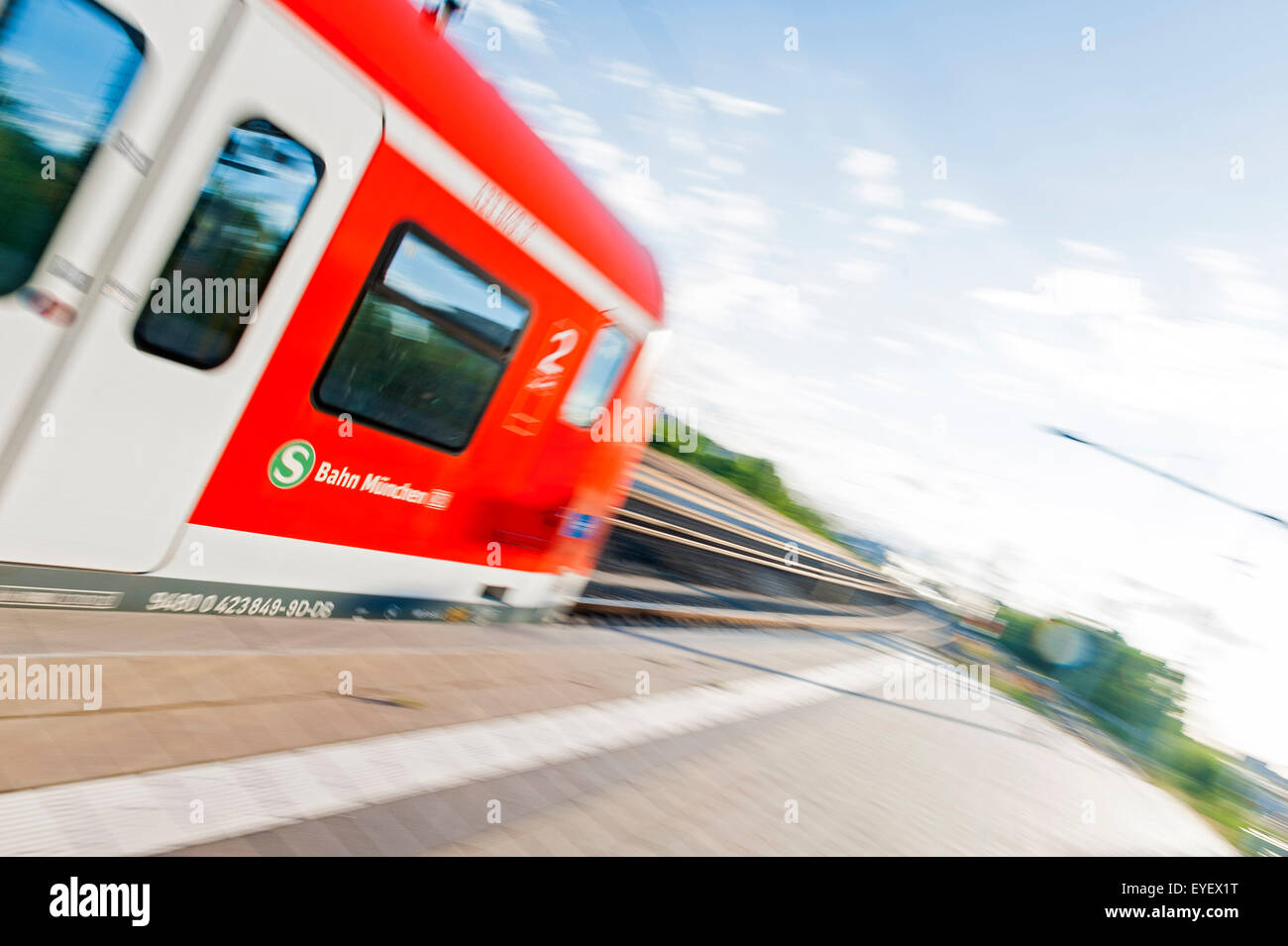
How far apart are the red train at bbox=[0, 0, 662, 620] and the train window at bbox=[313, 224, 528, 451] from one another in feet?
0.06

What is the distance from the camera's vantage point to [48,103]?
11.6 feet

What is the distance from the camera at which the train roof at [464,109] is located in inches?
179

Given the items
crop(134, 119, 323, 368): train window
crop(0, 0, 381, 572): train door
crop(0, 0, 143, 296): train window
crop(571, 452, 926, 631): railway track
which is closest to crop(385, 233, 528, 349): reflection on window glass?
crop(0, 0, 381, 572): train door

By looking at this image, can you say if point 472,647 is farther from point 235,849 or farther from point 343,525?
point 235,849

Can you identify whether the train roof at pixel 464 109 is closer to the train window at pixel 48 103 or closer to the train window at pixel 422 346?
the train window at pixel 422 346

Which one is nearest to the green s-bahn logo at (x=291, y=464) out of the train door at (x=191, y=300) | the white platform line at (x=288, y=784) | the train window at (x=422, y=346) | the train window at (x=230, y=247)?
the train window at (x=422, y=346)

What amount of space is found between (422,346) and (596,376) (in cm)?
212

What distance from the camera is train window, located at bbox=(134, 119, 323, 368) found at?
4.15m

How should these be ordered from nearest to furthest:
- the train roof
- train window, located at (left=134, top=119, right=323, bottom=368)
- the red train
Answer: the red train
train window, located at (left=134, top=119, right=323, bottom=368)
the train roof

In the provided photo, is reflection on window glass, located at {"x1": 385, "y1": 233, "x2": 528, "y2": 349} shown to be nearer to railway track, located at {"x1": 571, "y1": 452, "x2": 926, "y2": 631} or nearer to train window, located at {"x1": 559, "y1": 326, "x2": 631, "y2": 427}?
train window, located at {"x1": 559, "y1": 326, "x2": 631, "y2": 427}

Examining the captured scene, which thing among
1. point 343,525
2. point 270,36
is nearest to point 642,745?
point 343,525

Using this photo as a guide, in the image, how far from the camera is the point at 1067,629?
34.6 meters

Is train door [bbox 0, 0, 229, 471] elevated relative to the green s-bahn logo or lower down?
elevated
